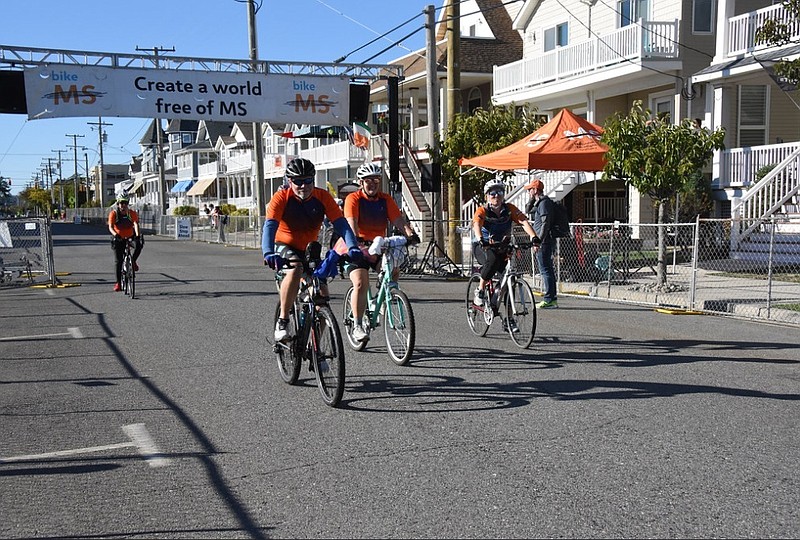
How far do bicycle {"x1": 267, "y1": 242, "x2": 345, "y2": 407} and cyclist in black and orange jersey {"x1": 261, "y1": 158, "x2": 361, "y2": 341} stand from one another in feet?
0.28

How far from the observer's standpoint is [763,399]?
698cm

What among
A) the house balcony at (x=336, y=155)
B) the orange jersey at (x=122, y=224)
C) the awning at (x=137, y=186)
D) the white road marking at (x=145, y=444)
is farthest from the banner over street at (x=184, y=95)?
the awning at (x=137, y=186)

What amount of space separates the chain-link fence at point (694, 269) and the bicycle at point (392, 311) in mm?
6154

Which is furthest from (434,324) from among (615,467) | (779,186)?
(779,186)

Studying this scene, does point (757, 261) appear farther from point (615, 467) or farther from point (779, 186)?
point (615, 467)

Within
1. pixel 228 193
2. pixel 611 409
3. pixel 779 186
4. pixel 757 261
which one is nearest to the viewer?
pixel 611 409

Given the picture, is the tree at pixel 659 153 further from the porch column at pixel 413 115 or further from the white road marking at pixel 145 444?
the porch column at pixel 413 115

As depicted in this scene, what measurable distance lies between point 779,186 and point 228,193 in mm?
64454

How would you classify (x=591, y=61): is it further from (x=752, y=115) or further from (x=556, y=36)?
(x=556, y=36)

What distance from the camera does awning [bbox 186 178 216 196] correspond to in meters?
80.7

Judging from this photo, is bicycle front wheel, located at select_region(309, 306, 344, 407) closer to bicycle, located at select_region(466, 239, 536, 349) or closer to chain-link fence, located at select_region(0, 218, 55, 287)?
bicycle, located at select_region(466, 239, 536, 349)

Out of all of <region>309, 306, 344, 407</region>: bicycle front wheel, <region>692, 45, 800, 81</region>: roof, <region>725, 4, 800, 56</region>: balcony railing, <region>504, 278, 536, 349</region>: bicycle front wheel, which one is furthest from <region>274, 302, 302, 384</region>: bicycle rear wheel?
<region>725, 4, 800, 56</region>: balcony railing

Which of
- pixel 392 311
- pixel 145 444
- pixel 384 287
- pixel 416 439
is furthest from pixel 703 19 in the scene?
pixel 145 444

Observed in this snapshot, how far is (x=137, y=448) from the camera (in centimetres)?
579
